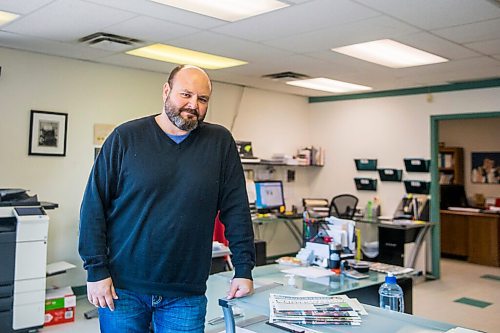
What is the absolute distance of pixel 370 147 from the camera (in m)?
7.12

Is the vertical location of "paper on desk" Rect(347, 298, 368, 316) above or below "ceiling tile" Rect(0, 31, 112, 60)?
below

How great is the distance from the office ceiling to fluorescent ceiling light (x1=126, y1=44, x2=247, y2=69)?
0.12m

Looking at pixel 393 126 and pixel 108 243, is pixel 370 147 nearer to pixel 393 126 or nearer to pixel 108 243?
pixel 393 126

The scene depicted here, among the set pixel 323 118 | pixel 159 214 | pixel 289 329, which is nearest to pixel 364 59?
pixel 323 118

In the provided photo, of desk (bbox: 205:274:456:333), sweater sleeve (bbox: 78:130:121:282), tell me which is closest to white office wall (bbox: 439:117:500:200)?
desk (bbox: 205:274:456:333)

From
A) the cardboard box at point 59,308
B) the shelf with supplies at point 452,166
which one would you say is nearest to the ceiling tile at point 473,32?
the cardboard box at point 59,308

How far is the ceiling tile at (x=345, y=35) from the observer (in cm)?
374

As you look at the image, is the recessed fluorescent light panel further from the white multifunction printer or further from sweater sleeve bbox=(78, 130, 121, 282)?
sweater sleeve bbox=(78, 130, 121, 282)

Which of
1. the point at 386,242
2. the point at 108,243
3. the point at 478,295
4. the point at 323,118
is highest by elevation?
the point at 323,118

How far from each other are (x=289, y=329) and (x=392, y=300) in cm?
74

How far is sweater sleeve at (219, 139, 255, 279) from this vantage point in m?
1.83

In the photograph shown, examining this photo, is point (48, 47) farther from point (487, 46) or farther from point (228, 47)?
point (487, 46)

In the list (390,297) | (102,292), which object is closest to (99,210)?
(102,292)

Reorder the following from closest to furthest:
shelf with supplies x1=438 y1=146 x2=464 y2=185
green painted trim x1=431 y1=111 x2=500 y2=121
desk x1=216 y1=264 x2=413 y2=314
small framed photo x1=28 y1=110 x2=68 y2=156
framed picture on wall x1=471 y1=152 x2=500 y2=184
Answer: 1. desk x1=216 y1=264 x2=413 y2=314
2. small framed photo x1=28 y1=110 x2=68 y2=156
3. green painted trim x1=431 y1=111 x2=500 y2=121
4. framed picture on wall x1=471 y1=152 x2=500 y2=184
5. shelf with supplies x1=438 y1=146 x2=464 y2=185
